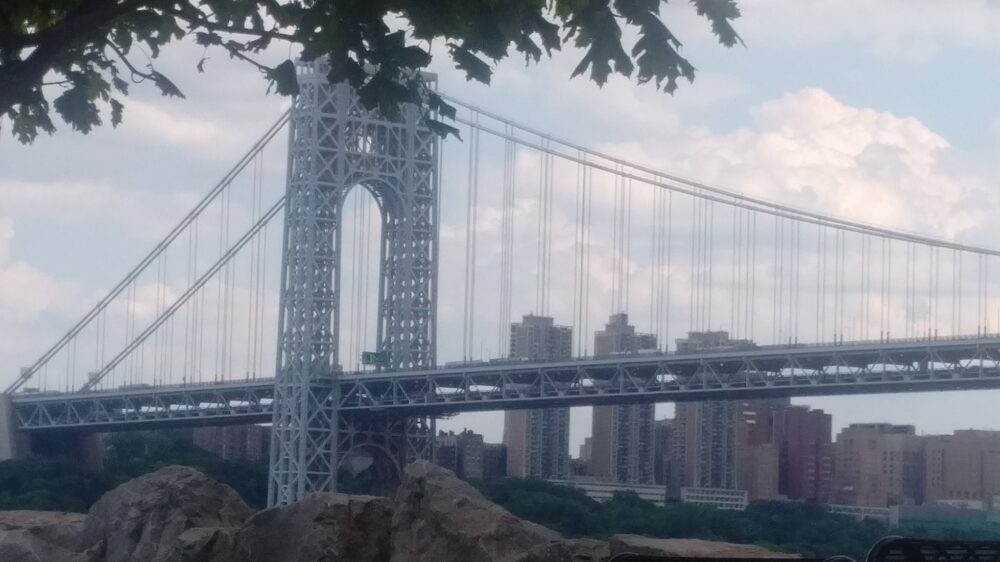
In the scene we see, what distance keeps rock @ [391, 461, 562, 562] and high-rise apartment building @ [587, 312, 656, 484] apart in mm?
12162

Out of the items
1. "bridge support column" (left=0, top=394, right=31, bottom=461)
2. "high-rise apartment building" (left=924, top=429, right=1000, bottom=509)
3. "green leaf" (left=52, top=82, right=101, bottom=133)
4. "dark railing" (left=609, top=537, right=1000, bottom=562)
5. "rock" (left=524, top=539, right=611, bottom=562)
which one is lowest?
"bridge support column" (left=0, top=394, right=31, bottom=461)

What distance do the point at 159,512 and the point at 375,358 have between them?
2257 cm

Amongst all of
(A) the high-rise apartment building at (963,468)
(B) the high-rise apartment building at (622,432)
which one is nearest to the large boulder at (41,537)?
(A) the high-rise apartment building at (963,468)

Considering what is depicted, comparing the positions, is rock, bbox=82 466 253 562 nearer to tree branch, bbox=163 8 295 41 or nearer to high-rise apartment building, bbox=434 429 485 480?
tree branch, bbox=163 8 295 41

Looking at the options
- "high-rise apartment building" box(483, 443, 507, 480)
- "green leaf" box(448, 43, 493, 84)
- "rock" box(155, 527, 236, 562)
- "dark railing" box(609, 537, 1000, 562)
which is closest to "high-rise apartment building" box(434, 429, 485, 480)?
"high-rise apartment building" box(483, 443, 507, 480)

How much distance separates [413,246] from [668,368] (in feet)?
26.3

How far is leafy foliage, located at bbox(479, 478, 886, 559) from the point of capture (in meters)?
12.8

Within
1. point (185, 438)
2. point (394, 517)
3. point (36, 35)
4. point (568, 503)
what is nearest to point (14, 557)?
point (394, 517)

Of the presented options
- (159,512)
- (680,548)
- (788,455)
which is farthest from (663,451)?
(680,548)

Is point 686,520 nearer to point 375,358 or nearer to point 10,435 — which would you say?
point 375,358

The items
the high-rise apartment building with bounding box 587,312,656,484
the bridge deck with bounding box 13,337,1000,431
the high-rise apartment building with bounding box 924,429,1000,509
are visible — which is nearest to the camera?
the high-rise apartment building with bounding box 924,429,1000,509

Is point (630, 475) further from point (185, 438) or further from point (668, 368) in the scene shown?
point (185, 438)

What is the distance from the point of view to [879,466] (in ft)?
46.8

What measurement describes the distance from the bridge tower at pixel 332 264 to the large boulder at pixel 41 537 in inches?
808
